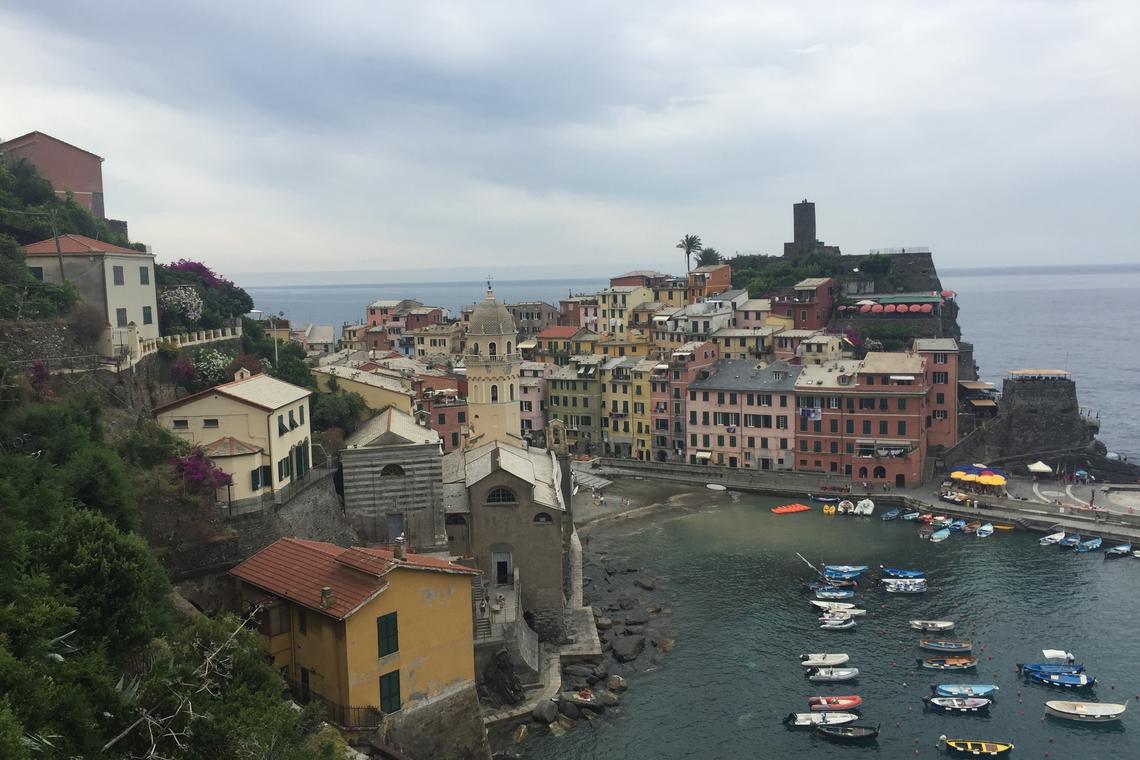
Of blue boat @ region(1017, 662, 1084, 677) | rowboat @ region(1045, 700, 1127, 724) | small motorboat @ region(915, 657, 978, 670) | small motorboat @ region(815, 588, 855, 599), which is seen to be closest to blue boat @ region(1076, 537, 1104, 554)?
small motorboat @ region(815, 588, 855, 599)

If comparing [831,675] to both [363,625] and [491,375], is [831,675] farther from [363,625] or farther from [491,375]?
[491,375]

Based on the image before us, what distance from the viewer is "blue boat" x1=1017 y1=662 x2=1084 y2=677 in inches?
1439

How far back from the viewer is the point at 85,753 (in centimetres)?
1523

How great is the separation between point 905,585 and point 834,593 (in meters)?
3.95

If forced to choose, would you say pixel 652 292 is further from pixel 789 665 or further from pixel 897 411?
pixel 789 665

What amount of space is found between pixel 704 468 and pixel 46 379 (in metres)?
50.3

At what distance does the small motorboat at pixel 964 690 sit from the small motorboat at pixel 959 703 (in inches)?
9.4

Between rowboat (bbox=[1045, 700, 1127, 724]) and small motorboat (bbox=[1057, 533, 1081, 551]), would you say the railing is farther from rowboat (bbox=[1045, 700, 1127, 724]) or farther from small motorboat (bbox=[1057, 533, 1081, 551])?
small motorboat (bbox=[1057, 533, 1081, 551])

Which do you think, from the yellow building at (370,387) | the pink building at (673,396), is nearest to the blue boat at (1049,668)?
the yellow building at (370,387)

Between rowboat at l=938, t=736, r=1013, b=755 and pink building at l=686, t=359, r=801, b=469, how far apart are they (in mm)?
39423

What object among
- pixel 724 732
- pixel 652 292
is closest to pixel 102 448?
pixel 724 732

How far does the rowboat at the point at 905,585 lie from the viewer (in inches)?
1833

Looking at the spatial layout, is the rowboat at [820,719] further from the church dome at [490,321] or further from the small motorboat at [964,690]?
the church dome at [490,321]

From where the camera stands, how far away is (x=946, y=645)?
39281mm
